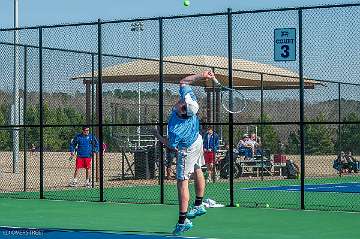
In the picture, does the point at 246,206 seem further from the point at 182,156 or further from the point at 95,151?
the point at 95,151

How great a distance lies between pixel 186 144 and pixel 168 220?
245 centimetres

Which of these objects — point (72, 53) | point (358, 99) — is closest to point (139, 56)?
point (72, 53)

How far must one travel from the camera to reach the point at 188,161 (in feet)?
46.0

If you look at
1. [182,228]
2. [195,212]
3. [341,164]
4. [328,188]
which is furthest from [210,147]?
[182,228]

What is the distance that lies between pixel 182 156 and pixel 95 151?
13.6 metres

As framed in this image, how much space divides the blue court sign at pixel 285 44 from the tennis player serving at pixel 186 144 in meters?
4.59

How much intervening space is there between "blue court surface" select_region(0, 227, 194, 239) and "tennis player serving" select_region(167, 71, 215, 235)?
106cm

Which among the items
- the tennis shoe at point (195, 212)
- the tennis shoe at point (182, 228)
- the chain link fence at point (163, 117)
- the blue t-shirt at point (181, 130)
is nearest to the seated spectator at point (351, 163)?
the chain link fence at point (163, 117)

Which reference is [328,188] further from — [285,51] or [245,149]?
[285,51]

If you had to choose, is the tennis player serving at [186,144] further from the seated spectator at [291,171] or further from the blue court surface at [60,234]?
the seated spectator at [291,171]

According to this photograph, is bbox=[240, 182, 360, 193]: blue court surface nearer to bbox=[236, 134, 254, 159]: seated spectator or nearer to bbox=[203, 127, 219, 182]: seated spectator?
bbox=[203, 127, 219, 182]: seated spectator

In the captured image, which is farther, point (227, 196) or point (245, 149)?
point (245, 149)

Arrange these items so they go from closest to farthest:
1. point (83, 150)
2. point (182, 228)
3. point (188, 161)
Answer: point (182, 228), point (188, 161), point (83, 150)

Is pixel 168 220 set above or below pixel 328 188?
above
